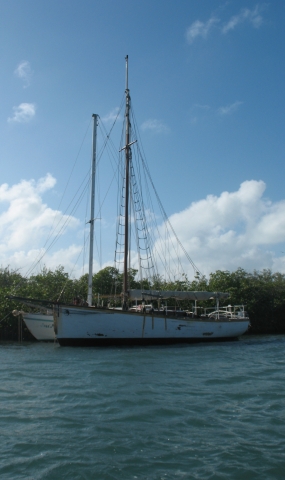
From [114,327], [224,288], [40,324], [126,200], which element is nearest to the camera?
[114,327]

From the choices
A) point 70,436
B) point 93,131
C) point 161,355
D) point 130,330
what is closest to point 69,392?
point 70,436

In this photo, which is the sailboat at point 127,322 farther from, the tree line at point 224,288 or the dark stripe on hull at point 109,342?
the tree line at point 224,288

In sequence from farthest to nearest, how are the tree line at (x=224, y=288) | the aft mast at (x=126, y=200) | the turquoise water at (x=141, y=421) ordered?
the tree line at (x=224, y=288)
the aft mast at (x=126, y=200)
the turquoise water at (x=141, y=421)

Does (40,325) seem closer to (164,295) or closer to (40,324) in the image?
(40,324)

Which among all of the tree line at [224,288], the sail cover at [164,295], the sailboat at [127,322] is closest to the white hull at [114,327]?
the sailboat at [127,322]

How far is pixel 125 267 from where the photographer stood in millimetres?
33469

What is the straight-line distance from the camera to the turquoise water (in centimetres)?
820

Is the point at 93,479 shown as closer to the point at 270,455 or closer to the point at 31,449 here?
the point at 31,449

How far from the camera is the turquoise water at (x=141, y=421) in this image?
8.20 m

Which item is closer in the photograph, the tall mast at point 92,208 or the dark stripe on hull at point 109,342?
the dark stripe on hull at point 109,342

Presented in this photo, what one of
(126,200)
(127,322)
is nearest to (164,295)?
(127,322)

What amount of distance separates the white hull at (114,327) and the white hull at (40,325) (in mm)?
6555

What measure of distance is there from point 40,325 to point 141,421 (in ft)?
84.0

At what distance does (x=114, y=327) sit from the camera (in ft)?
93.4
